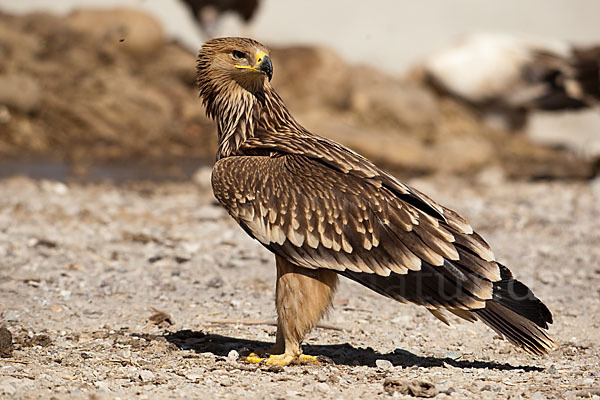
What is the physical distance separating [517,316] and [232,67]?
8.29 feet

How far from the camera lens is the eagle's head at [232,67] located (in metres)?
6.15

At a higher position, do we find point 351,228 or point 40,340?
point 351,228

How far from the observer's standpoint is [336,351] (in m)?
6.42

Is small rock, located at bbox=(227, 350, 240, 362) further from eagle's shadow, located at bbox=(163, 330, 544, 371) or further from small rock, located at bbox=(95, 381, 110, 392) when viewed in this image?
small rock, located at bbox=(95, 381, 110, 392)

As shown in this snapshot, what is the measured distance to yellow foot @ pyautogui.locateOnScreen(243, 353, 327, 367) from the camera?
19.4 feet

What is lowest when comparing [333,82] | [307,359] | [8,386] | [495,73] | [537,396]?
[8,386]

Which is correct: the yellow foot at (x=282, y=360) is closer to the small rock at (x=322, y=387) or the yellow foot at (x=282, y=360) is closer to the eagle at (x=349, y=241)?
the eagle at (x=349, y=241)

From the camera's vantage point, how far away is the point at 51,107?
1711 centimetres

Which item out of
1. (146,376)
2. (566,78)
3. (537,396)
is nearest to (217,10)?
(566,78)

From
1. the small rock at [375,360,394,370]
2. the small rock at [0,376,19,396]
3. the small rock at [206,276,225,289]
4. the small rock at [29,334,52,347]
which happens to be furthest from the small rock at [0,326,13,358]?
the small rock at [375,360,394,370]

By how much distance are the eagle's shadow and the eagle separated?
1.14 feet

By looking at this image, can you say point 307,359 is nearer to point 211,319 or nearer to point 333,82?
point 211,319

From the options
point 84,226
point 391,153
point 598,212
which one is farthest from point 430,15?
point 84,226

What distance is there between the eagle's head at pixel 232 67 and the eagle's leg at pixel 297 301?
1289 millimetres
